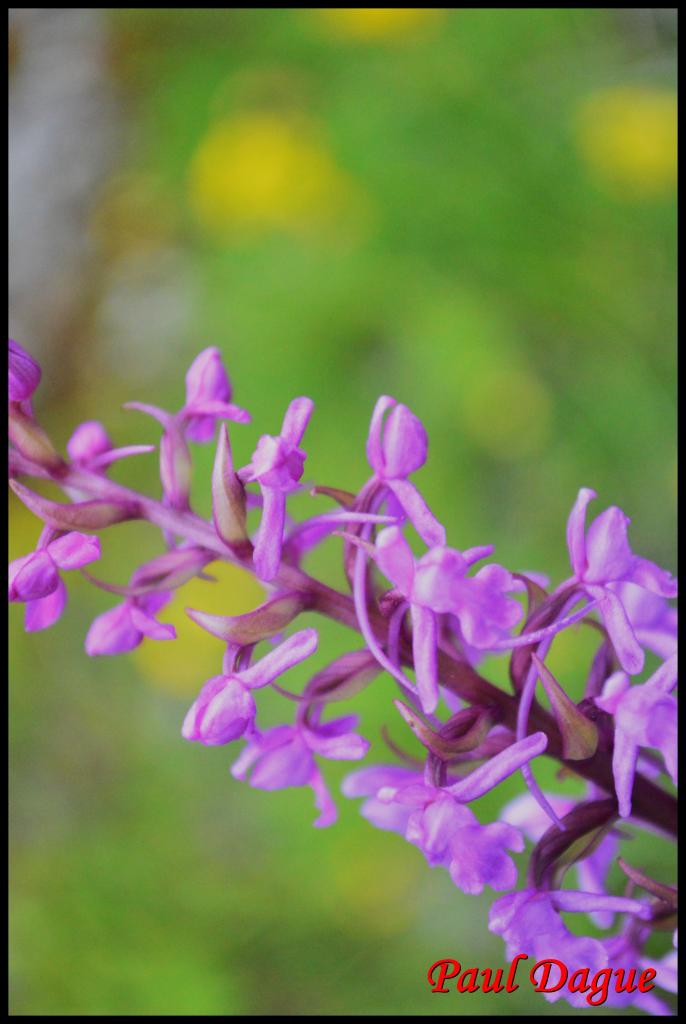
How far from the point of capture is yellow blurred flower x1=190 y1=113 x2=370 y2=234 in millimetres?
2141

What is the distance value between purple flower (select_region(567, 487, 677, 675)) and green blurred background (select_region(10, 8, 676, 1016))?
3.86 ft

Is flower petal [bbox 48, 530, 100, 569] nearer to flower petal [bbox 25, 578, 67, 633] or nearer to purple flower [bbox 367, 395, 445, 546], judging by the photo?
flower petal [bbox 25, 578, 67, 633]

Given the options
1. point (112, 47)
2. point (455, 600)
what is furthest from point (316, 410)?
point (112, 47)

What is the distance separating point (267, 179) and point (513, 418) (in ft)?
2.49

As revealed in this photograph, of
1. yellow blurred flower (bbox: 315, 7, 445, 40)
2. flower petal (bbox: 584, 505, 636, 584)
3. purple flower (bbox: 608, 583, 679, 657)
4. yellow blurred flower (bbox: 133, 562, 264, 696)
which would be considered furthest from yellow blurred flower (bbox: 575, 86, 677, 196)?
flower petal (bbox: 584, 505, 636, 584)

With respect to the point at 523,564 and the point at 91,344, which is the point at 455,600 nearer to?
the point at 523,564

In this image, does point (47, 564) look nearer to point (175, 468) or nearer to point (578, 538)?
point (175, 468)

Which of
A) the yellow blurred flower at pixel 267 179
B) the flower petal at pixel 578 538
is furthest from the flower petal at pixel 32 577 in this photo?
the yellow blurred flower at pixel 267 179

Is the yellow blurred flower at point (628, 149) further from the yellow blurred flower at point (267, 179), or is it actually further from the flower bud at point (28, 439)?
the flower bud at point (28, 439)

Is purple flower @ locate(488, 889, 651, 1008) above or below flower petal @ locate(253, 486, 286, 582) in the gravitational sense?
below

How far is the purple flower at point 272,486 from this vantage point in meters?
0.58

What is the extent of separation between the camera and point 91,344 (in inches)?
120

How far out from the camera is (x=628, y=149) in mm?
2049

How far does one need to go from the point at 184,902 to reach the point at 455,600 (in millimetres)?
1638
